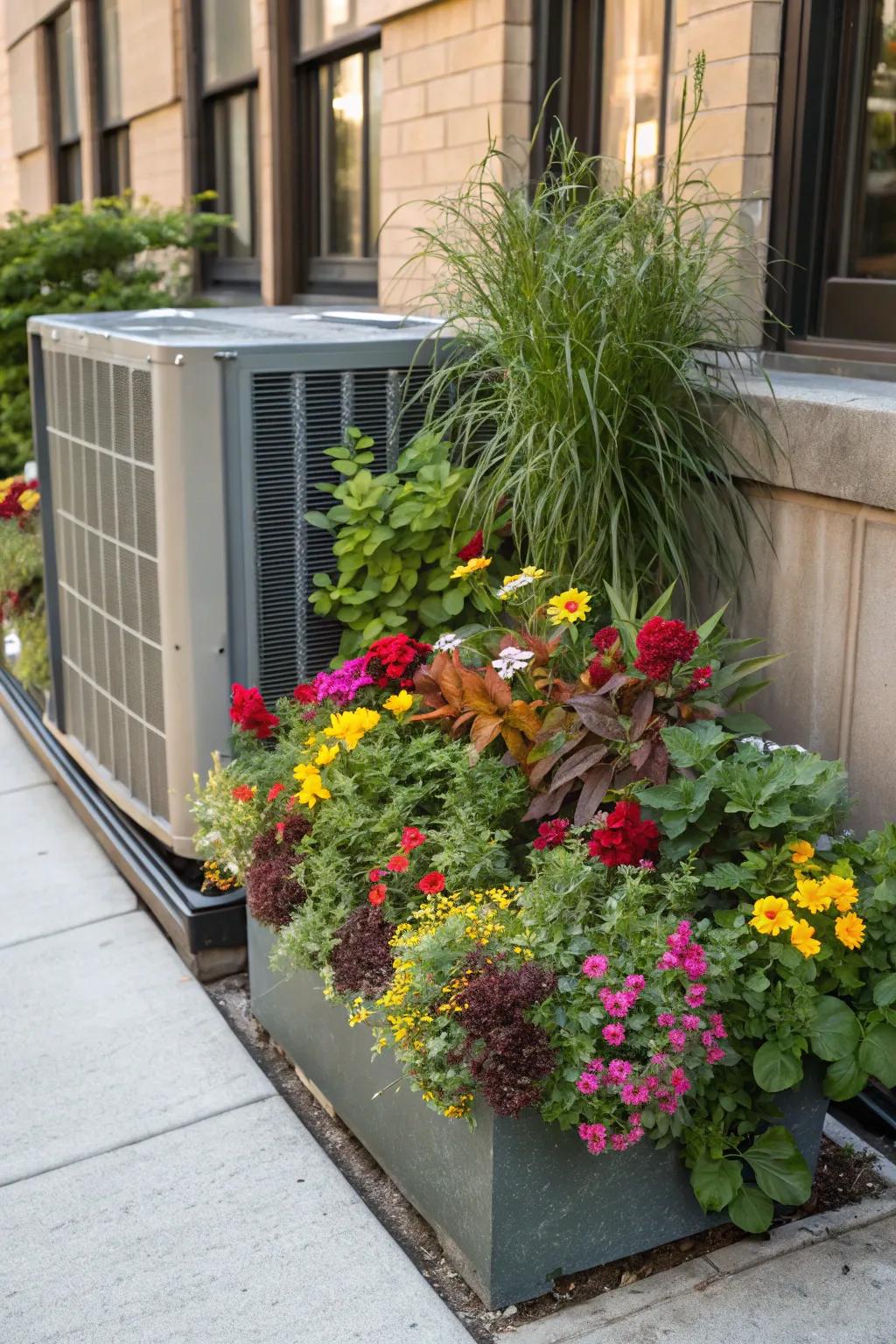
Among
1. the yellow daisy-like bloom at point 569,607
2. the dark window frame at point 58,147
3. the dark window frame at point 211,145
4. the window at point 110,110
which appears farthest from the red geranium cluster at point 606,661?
the dark window frame at point 58,147

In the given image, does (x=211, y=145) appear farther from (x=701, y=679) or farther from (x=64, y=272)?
(x=701, y=679)

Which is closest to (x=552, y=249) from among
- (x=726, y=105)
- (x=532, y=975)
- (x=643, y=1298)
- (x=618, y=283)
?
(x=618, y=283)

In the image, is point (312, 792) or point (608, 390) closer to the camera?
point (312, 792)

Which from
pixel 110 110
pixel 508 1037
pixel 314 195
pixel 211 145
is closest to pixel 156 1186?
pixel 508 1037

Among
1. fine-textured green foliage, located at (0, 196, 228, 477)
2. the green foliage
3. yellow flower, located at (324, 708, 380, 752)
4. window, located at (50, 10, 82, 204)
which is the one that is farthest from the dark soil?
window, located at (50, 10, 82, 204)

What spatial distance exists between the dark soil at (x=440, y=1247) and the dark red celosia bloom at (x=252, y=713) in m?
0.84

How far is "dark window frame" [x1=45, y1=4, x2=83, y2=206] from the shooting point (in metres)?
11.5

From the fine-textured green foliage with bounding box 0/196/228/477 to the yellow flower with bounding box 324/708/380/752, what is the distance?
189 inches

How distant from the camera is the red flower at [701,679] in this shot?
2646mm

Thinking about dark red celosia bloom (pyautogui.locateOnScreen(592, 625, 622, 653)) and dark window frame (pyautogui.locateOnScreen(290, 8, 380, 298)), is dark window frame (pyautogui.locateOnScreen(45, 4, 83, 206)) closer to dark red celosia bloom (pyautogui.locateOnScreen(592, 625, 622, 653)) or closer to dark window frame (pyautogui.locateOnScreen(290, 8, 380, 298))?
dark window frame (pyautogui.locateOnScreen(290, 8, 380, 298))

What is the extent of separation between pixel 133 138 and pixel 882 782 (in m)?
7.84

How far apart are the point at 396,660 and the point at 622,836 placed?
96 cm

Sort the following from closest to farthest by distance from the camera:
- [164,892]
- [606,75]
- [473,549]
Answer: [473,549]
[164,892]
[606,75]

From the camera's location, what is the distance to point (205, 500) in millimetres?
3480
